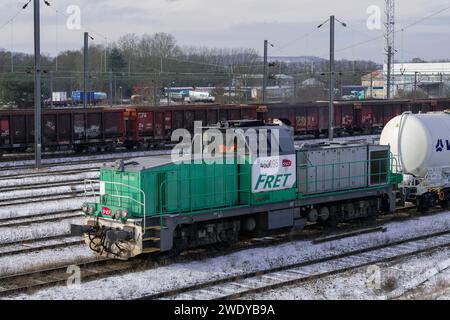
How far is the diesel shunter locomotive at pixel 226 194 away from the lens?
13.5 m

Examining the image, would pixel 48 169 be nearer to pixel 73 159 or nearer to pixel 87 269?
pixel 73 159

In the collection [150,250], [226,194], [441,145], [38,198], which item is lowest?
[38,198]

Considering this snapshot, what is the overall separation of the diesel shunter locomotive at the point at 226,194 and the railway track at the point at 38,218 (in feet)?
12.6

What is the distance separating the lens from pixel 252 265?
13992 mm

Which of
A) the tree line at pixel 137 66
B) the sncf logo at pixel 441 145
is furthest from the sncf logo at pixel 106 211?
the tree line at pixel 137 66

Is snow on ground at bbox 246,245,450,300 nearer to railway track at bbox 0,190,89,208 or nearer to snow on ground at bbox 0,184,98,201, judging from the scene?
railway track at bbox 0,190,89,208

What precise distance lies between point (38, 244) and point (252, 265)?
5.32m

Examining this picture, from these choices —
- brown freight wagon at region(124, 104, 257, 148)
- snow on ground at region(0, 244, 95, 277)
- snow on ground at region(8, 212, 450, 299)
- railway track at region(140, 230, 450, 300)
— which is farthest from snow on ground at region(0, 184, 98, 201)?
brown freight wagon at region(124, 104, 257, 148)

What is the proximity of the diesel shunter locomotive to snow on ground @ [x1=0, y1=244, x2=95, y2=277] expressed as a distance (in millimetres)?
727

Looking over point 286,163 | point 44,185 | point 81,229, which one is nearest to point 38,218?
point 81,229

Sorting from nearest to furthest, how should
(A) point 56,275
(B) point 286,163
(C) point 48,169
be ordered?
(A) point 56,275 → (B) point 286,163 → (C) point 48,169

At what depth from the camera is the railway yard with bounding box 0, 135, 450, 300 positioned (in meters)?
12.0

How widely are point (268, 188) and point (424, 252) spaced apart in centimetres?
383
